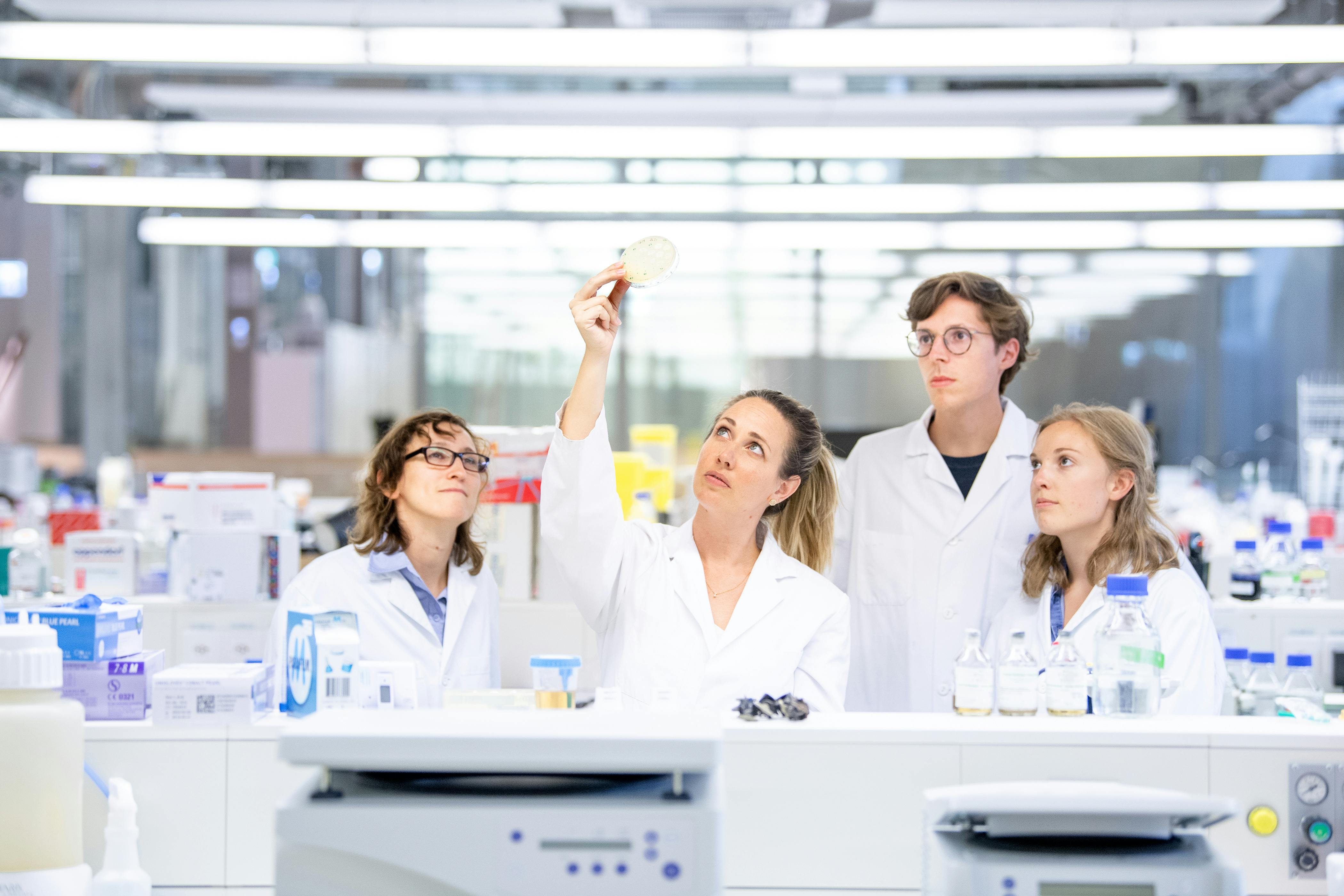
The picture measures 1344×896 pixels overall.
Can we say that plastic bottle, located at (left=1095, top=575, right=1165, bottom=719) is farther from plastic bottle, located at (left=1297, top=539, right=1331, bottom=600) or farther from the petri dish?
plastic bottle, located at (left=1297, top=539, right=1331, bottom=600)

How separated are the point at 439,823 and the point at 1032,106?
5.44m

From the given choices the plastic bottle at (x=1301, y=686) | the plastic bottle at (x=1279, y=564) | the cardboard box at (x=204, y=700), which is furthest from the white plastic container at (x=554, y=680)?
the plastic bottle at (x=1279, y=564)

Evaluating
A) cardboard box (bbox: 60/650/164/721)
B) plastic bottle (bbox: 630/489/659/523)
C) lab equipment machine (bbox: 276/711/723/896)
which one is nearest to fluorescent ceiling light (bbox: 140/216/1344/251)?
plastic bottle (bbox: 630/489/659/523)

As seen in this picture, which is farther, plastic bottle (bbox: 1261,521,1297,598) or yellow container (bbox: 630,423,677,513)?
yellow container (bbox: 630,423,677,513)

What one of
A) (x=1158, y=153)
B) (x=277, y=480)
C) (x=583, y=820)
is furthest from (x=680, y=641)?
(x=277, y=480)

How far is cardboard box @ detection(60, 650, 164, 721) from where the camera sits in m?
1.52

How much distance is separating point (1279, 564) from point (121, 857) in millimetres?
3614

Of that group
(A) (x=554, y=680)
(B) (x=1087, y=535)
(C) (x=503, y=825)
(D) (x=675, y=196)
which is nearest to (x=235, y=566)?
(A) (x=554, y=680)

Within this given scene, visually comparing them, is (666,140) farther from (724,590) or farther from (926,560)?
(724,590)

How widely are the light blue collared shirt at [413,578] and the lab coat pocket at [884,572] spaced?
3.01 ft

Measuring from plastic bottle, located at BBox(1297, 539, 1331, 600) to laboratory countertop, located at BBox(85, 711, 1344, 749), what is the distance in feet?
8.03

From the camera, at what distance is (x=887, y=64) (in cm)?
350

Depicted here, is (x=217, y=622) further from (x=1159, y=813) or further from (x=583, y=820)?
(x=1159, y=813)

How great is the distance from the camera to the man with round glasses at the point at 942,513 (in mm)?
2387
